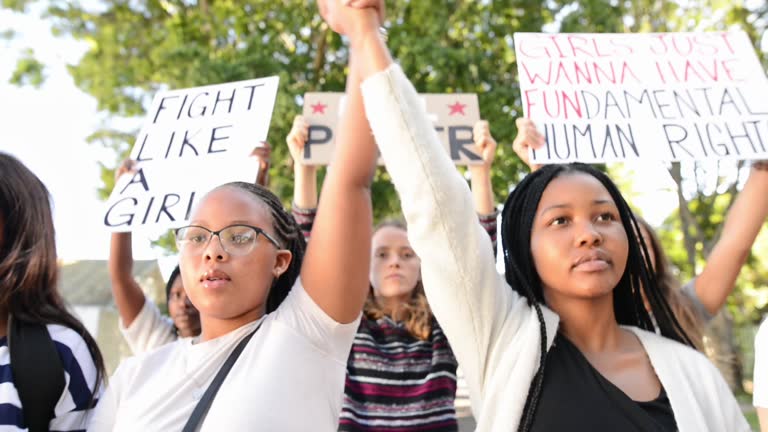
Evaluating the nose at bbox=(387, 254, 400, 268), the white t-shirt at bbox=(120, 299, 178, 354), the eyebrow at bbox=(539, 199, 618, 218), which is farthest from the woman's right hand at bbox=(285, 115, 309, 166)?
the eyebrow at bbox=(539, 199, 618, 218)

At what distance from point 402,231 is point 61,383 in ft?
5.64

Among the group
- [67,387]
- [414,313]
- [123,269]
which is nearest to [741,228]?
[414,313]

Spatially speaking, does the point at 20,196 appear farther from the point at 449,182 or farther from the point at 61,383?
the point at 449,182

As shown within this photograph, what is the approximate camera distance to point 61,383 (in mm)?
2035

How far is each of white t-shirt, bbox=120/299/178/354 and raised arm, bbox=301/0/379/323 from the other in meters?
1.89

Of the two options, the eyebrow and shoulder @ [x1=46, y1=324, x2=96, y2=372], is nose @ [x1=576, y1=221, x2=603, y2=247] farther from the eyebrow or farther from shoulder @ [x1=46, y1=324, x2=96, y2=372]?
shoulder @ [x1=46, y1=324, x2=96, y2=372]

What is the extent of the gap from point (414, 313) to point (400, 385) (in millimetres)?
348

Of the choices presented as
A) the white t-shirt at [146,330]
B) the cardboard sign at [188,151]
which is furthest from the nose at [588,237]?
the white t-shirt at [146,330]

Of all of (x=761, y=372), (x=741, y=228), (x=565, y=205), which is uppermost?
(x=741, y=228)

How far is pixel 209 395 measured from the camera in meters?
1.71

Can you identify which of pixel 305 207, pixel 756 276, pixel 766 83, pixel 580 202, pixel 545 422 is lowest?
pixel 545 422

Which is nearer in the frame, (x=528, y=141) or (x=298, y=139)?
(x=528, y=141)

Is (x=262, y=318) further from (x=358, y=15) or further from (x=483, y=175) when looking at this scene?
(x=483, y=175)

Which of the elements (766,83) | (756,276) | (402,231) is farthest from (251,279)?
(756,276)
